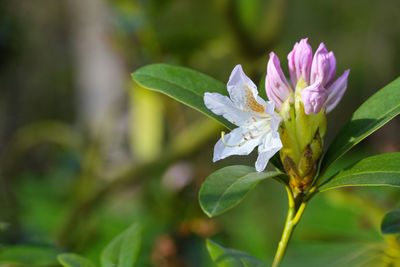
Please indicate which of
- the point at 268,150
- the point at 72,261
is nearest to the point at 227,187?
the point at 268,150

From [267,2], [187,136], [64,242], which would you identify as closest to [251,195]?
[187,136]

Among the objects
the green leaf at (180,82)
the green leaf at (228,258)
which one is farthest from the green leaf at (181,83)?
the green leaf at (228,258)

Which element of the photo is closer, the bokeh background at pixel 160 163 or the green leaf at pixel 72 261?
the green leaf at pixel 72 261

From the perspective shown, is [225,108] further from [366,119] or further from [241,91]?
[366,119]

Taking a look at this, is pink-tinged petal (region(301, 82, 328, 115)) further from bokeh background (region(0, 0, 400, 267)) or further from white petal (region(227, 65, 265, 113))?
bokeh background (region(0, 0, 400, 267))

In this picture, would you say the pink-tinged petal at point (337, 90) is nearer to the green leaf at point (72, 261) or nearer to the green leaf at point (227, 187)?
the green leaf at point (227, 187)
